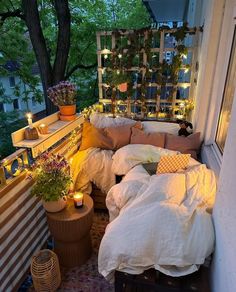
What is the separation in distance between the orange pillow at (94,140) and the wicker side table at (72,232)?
783mm

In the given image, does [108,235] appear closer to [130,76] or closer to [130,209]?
[130,209]

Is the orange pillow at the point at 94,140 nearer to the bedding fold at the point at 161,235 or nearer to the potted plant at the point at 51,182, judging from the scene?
the potted plant at the point at 51,182

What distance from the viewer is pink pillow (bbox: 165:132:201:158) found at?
2.29 m

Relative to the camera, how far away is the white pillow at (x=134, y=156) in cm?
209

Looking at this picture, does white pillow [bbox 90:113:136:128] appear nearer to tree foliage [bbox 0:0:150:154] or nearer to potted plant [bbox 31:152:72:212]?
potted plant [bbox 31:152:72:212]

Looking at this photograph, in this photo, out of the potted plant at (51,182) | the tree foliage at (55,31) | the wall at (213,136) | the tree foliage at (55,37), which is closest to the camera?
the wall at (213,136)

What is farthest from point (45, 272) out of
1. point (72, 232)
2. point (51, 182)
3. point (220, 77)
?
point (220, 77)

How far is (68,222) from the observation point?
1604 millimetres

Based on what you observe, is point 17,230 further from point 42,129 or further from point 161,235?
point 161,235

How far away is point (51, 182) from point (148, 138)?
1198 millimetres

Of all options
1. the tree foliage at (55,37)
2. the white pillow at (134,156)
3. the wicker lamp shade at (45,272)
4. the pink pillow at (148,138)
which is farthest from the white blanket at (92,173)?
the tree foliage at (55,37)

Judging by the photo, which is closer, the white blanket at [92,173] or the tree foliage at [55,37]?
the white blanket at [92,173]

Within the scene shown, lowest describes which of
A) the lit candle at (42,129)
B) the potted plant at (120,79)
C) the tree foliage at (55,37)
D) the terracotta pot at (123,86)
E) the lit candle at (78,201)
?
the lit candle at (78,201)

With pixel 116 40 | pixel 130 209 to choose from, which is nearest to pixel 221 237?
pixel 130 209
